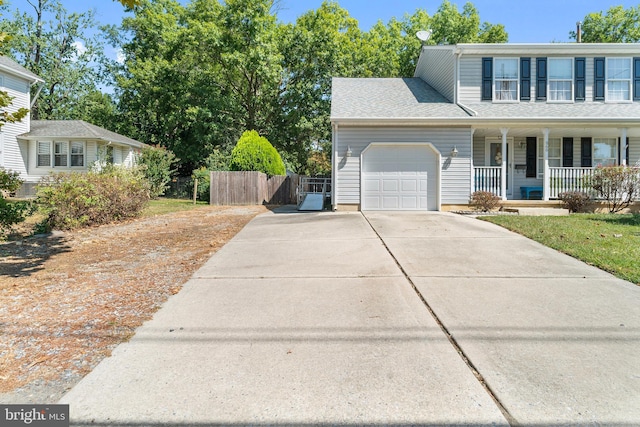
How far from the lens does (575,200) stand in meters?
12.6

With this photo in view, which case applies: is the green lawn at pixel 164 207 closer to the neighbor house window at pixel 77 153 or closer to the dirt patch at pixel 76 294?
the dirt patch at pixel 76 294

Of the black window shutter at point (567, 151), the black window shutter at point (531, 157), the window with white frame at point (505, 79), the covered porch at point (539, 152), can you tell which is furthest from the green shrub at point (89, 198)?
the black window shutter at point (567, 151)

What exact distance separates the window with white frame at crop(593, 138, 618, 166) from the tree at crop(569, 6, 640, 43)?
19.4 m

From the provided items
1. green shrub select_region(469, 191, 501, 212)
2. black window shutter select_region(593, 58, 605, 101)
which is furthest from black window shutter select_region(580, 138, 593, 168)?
green shrub select_region(469, 191, 501, 212)

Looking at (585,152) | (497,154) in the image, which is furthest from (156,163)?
(585,152)

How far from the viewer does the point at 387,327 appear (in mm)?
3619

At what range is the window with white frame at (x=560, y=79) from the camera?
14422 millimetres

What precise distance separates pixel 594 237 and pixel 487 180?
6383 mm

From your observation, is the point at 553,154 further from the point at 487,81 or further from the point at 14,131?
the point at 14,131

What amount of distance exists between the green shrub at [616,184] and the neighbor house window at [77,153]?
78.7 ft

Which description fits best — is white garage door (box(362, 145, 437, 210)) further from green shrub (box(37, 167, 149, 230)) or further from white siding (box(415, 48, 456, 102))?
green shrub (box(37, 167, 149, 230))

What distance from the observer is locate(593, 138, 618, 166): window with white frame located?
591 inches

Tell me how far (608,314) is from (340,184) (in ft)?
32.7
